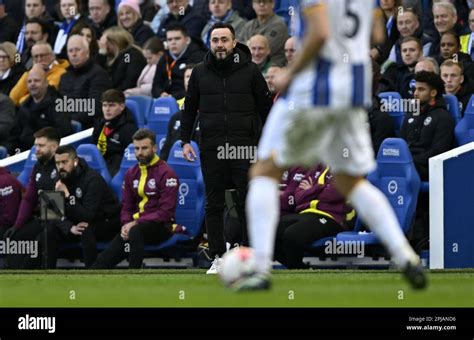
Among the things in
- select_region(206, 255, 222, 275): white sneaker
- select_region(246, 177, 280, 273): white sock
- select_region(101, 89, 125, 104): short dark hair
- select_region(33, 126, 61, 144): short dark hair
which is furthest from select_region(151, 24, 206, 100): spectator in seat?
select_region(246, 177, 280, 273): white sock

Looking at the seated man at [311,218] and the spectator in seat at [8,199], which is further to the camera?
the spectator in seat at [8,199]

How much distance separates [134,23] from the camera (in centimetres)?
2091

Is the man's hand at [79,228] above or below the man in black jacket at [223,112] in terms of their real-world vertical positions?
below

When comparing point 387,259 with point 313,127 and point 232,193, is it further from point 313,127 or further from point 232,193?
point 313,127

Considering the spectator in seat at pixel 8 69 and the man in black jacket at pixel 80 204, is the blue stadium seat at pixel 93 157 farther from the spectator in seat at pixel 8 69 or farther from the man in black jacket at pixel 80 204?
the spectator in seat at pixel 8 69

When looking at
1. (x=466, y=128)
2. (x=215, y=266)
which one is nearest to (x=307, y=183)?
(x=466, y=128)

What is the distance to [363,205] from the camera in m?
9.93

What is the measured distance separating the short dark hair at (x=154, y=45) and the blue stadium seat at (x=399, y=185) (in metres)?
4.23

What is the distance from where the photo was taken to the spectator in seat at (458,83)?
1655 centimetres

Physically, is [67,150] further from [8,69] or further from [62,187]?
[8,69]

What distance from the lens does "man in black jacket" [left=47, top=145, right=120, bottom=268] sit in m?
16.9
